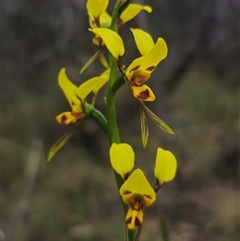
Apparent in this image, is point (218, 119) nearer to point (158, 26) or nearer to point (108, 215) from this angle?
point (158, 26)

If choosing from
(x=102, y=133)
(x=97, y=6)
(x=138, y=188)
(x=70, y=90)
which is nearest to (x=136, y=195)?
(x=138, y=188)

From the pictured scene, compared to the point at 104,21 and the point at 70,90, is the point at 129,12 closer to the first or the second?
the point at 104,21

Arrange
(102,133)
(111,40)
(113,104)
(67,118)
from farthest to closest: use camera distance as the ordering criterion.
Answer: (102,133) < (67,118) < (113,104) < (111,40)

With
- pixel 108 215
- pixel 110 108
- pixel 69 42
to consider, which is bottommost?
pixel 108 215

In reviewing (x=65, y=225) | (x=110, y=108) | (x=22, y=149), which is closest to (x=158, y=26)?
(x=22, y=149)

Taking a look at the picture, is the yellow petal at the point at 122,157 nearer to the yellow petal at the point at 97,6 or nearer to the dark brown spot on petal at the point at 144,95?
the dark brown spot on petal at the point at 144,95

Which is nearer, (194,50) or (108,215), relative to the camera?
(108,215)

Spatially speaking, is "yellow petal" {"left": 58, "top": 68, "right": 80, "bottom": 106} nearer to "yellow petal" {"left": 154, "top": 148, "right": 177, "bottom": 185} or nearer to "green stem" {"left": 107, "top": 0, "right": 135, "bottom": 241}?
"green stem" {"left": 107, "top": 0, "right": 135, "bottom": 241}
